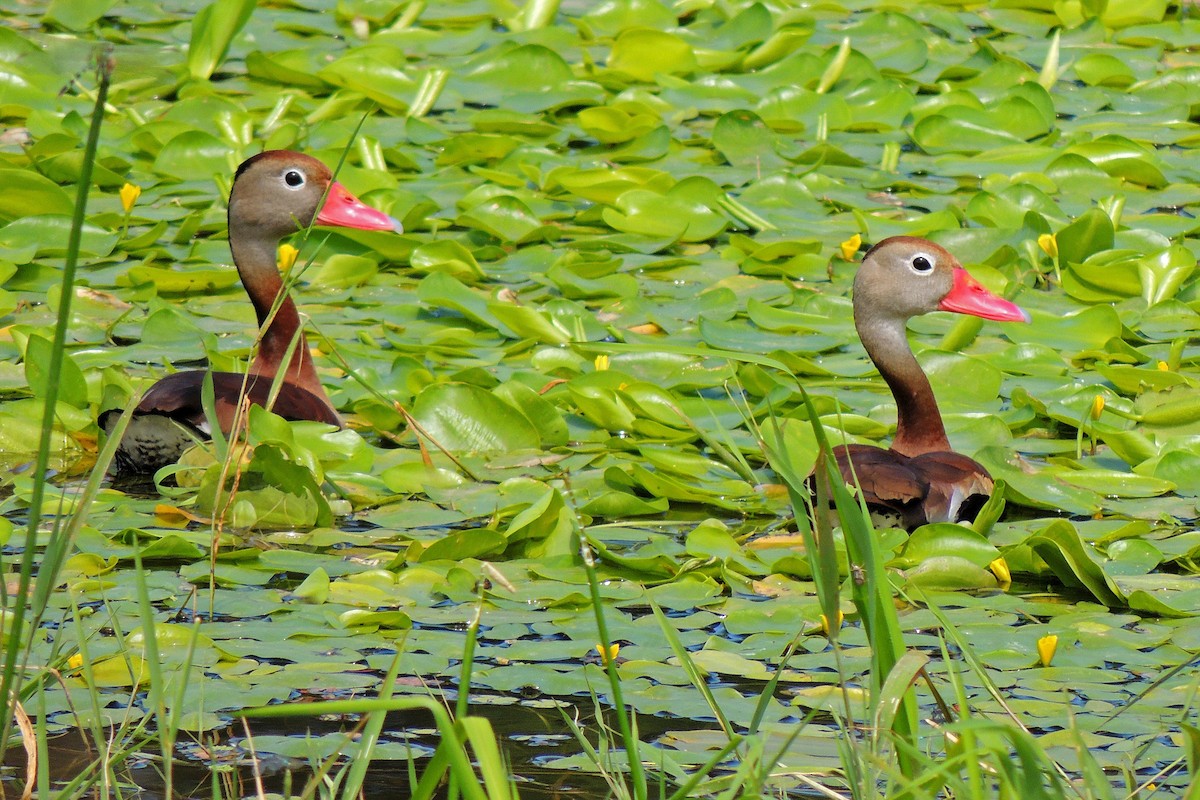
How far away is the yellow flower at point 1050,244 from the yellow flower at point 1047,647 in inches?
111

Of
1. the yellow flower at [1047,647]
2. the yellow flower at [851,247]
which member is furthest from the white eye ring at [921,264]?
the yellow flower at [1047,647]

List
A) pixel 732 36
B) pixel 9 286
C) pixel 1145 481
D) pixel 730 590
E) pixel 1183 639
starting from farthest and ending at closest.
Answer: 1. pixel 732 36
2. pixel 9 286
3. pixel 1145 481
4. pixel 730 590
5. pixel 1183 639

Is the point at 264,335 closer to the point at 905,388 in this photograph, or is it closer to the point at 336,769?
the point at 905,388

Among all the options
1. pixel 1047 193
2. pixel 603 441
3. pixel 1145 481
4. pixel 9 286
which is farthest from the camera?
pixel 1047 193

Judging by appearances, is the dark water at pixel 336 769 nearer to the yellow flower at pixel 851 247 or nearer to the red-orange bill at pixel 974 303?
the red-orange bill at pixel 974 303

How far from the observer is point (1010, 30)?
8.88 m

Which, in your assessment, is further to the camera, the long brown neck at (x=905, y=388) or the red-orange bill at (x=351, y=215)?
the red-orange bill at (x=351, y=215)

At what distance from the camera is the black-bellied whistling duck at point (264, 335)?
14.9 feet

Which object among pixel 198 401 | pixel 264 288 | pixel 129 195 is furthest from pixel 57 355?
pixel 129 195

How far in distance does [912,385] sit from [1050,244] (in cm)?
147

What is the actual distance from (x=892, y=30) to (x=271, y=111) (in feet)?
10.8

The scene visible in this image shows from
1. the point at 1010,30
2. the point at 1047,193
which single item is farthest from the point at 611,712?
the point at 1010,30

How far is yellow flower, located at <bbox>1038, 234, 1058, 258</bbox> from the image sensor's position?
5977mm

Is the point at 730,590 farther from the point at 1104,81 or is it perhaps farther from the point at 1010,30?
the point at 1010,30
